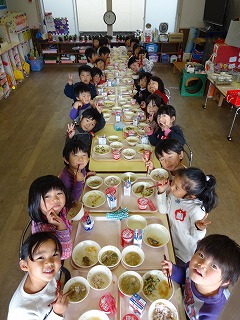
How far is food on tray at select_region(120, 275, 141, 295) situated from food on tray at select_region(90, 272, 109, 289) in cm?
11

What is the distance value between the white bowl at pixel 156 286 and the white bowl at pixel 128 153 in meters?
1.34

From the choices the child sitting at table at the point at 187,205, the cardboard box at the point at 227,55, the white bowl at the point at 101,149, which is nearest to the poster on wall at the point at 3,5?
the cardboard box at the point at 227,55

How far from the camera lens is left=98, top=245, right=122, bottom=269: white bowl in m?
1.60

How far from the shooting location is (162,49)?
925cm

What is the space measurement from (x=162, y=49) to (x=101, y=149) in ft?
25.9

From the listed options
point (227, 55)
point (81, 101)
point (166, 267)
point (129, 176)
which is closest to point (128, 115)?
point (81, 101)

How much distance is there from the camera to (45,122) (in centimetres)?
544

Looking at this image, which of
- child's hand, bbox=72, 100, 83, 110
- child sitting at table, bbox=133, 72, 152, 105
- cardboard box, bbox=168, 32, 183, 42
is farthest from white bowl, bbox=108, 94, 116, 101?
cardboard box, bbox=168, 32, 183, 42

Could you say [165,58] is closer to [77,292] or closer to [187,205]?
[187,205]

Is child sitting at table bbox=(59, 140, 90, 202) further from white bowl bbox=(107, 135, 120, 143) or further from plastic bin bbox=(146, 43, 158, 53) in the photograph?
plastic bin bbox=(146, 43, 158, 53)

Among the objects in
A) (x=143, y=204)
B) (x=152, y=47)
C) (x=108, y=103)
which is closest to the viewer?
(x=143, y=204)

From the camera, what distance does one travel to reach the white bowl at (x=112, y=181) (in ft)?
7.56

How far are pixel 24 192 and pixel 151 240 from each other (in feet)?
7.78

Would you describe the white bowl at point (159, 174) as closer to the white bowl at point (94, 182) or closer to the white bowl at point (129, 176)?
the white bowl at point (129, 176)
